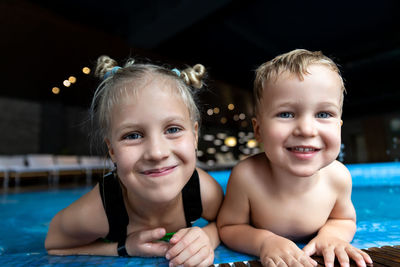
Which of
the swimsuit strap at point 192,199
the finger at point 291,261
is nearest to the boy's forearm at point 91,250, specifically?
the swimsuit strap at point 192,199

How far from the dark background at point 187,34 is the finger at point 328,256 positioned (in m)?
3.77

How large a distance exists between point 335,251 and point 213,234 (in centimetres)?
45

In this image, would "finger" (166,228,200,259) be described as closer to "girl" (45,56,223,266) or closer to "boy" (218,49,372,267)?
"girl" (45,56,223,266)

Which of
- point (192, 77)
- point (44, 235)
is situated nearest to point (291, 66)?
point (192, 77)

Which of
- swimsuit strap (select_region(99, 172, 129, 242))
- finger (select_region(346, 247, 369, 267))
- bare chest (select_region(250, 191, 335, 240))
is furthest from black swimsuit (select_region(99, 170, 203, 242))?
finger (select_region(346, 247, 369, 267))

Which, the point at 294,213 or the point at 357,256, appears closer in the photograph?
the point at 357,256

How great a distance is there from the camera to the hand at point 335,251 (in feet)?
2.35

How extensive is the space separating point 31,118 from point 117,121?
12219 millimetres

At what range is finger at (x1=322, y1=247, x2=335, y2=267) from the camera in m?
0.72

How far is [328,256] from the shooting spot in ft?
2.47

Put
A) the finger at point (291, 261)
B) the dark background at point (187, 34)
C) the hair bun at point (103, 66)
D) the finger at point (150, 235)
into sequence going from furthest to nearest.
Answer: the dark background at point (187, 34) < the hair bun at point (103, 66) < the finger at point (150, 235) < the finger at point (291, 261)

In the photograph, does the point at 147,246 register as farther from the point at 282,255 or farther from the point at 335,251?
the point at 335,251

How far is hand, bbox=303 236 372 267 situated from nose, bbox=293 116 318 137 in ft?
1.05

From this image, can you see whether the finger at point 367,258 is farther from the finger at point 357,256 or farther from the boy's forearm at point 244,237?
the boy's forearm at point 244,237
